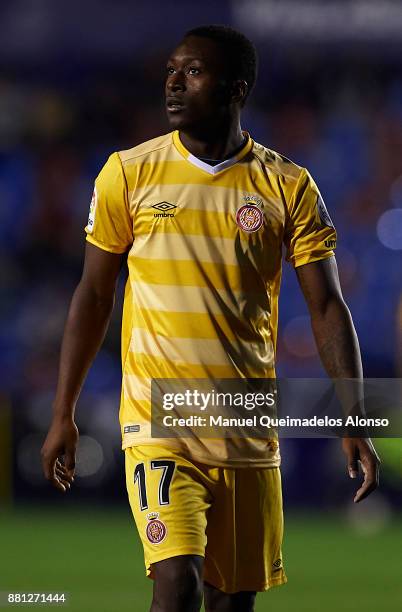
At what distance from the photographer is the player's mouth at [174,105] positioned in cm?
370

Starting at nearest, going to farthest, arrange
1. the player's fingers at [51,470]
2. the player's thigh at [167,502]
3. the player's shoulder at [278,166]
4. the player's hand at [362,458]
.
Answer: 1. the player's thigh at [167,502]
2. the player's fingers at [51,470]
3. the player's hand at [362,458]
4. the player's shoulder at [278,166]

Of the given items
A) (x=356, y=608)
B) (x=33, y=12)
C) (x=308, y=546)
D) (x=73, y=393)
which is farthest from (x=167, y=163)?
(x=33, y=12)

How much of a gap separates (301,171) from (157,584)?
1359 millimetres

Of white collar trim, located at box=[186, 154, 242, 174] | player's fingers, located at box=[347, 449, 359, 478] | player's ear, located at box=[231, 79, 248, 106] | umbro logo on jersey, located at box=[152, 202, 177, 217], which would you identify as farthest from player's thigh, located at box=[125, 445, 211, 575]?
player's ear, located at box=[231, 79, 248, 106]

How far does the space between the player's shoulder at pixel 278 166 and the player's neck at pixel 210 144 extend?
9 cm

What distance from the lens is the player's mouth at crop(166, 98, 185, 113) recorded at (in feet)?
12.2

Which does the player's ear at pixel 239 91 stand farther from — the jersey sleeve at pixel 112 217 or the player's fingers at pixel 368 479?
the player's fingers at pixel 368 479

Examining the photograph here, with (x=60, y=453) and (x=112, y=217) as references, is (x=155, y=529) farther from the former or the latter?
(x=112, y=217)

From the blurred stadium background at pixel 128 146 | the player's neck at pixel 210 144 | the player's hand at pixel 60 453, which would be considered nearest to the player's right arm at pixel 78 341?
the player's hand at pixel 60 453

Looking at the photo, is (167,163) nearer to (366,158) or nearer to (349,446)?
(349,446)

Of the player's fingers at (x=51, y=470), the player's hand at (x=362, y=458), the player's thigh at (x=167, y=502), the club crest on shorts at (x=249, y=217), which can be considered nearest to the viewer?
the player's thigh at (x=167, y=502)

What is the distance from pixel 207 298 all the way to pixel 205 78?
0.67 meters

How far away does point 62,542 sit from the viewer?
8055 millimetres

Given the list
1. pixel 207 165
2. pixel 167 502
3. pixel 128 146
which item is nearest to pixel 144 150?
pixel 207 165
